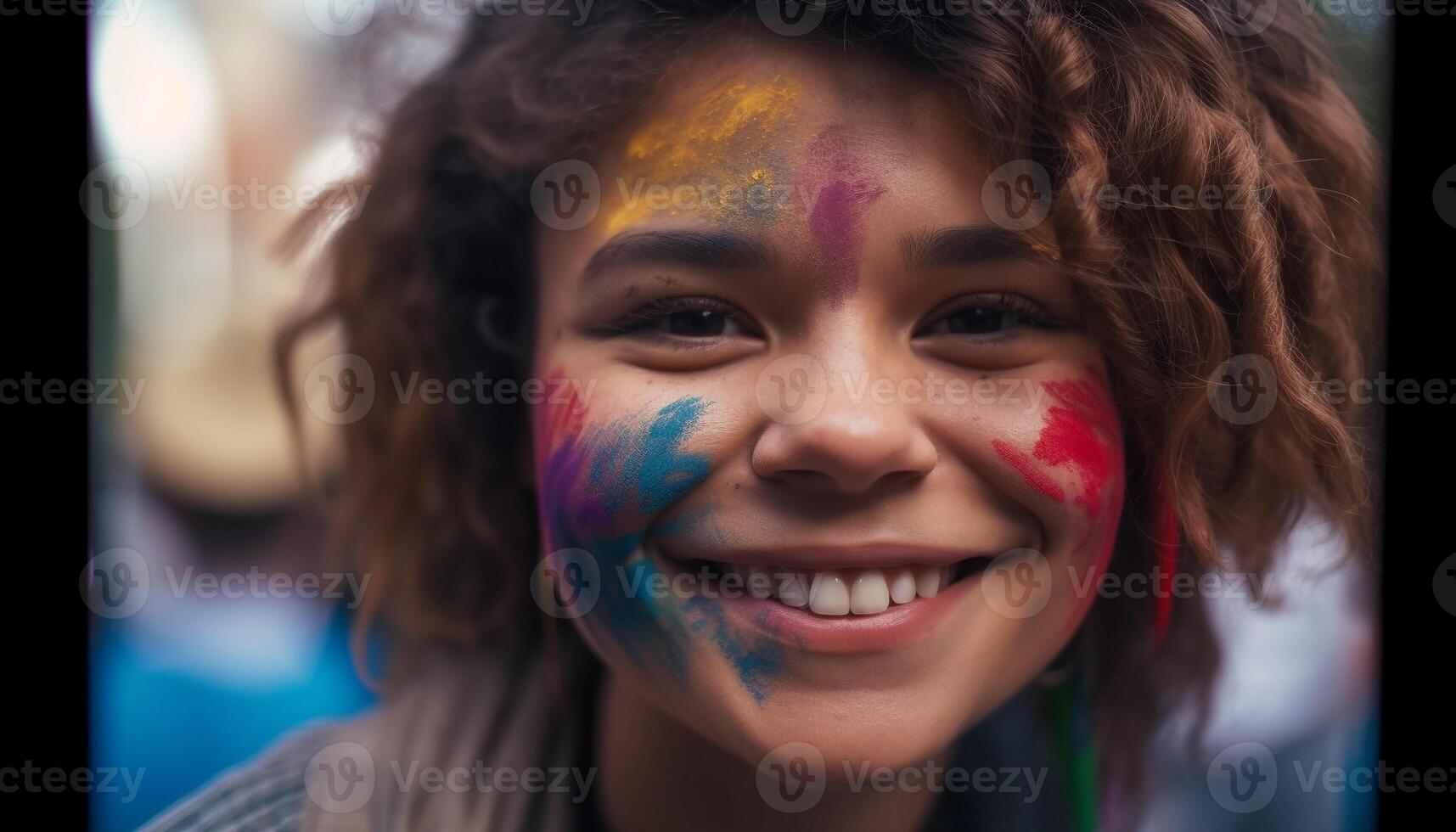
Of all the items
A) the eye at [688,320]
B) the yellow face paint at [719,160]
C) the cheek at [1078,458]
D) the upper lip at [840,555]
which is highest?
the yellow face paint at [719,160]

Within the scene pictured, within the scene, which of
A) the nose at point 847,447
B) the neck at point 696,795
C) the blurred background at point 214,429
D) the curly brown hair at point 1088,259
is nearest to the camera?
the nose at point 847,447

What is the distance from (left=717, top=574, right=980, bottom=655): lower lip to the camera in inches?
46.3

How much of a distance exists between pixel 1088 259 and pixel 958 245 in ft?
0.59

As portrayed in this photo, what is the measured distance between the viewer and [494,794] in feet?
5.10

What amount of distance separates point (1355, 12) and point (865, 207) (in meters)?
1.05

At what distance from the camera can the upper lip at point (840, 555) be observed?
3.78 ft

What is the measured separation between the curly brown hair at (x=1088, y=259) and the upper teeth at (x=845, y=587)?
0.39 m

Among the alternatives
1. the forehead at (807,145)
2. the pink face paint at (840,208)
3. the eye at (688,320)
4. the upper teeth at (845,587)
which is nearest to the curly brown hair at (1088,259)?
the forehead at (807,145)

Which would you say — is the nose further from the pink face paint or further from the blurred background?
the blurred background

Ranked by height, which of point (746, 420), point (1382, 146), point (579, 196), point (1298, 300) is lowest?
point (746, 420)

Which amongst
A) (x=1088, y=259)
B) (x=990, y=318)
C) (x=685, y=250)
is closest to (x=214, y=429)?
(x=685, y=250)

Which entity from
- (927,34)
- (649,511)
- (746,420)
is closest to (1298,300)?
(927,34)

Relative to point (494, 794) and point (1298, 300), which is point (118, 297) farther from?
point (1298, 300)

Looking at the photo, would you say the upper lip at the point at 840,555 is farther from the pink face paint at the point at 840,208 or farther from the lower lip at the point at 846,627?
the pink face paint at the point at 840,208
